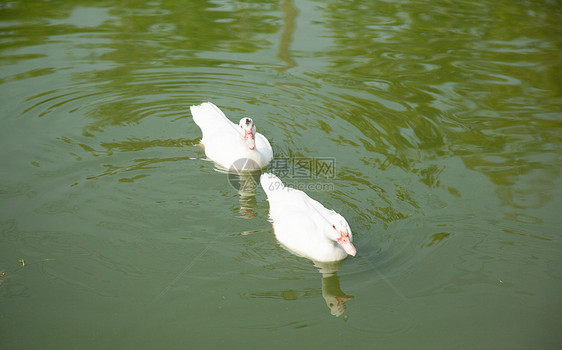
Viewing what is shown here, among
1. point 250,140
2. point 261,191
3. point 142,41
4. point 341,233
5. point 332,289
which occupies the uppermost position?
point 142,41

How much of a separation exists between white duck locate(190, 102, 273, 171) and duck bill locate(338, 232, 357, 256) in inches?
79.9

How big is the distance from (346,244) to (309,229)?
0.48 metres

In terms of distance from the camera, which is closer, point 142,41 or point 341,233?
point 341,233

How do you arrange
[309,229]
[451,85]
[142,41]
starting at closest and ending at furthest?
[309,229] → [451,85] → [142,41]

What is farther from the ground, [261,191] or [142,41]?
[142,41]

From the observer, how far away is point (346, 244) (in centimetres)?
504

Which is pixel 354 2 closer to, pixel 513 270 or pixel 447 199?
pixel 447 199

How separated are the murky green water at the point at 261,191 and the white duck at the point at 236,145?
0.22m

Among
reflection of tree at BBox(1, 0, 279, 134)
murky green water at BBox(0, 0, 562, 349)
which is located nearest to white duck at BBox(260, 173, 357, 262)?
murky green water at BBox(0, 0, 562, 349)

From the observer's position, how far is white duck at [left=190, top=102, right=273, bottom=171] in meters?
6.75

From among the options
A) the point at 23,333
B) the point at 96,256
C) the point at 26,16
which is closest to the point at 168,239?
the point at 96,256

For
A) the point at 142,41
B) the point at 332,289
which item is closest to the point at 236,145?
the point at 332,289

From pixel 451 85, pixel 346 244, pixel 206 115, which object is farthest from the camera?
pixel 451 85

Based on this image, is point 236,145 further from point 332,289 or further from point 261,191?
point 332,289
